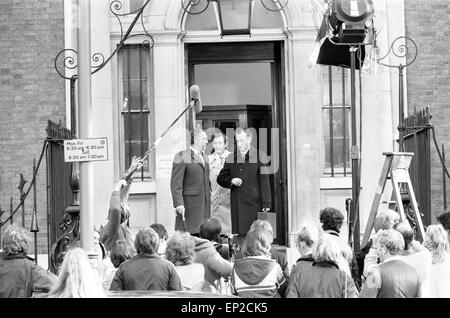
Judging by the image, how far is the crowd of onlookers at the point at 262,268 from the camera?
748cm

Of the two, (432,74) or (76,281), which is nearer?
(76,281)

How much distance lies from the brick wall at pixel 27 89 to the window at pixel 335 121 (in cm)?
402

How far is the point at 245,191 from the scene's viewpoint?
13.2 metres

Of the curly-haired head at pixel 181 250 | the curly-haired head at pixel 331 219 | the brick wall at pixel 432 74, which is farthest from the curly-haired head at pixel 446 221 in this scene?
the brick wall at pixel 432 74

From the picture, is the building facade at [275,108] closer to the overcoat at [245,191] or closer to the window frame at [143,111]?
the window frame at [143,111]

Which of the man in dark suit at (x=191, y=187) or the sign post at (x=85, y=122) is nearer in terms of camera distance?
the sign post at (x=85, y=122)

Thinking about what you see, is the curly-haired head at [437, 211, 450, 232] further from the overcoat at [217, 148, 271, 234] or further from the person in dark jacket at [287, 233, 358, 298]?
the overcoat at [217, 148, 271, 234]

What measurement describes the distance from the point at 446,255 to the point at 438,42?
7.32 metres

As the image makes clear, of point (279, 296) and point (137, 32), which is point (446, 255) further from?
point (137, 32)

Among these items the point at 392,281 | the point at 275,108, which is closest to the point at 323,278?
the point at 392,281

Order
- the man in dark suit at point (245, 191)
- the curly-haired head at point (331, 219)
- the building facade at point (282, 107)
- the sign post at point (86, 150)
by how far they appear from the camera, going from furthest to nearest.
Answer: the building facade at point (282, 107), the man in dark suit at point (245, 191), the sign post at point (86, 150), the curly-haired head at point (331, 219)

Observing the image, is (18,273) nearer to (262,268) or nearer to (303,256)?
(262,268)

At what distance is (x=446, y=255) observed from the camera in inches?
326

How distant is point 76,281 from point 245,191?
21.2 feet
